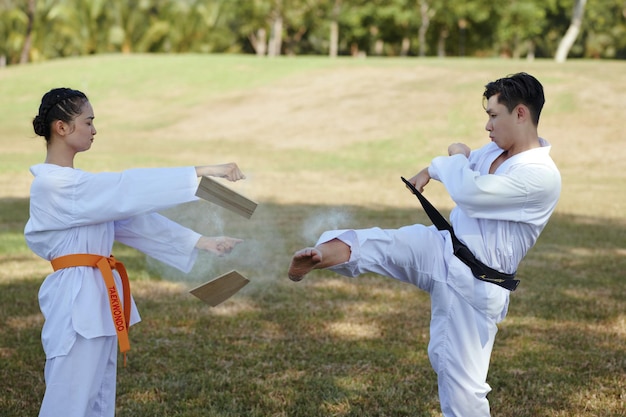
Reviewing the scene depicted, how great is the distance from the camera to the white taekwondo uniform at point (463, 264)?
10.9 feet

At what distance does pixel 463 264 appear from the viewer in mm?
3398

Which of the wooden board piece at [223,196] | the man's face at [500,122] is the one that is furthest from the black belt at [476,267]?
the wooden board piece at [223,196]

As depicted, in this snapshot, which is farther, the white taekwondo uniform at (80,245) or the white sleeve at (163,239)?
the white sleeve at (163,239)

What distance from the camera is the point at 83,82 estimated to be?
35.2m

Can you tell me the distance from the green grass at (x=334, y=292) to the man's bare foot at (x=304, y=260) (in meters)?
1.41

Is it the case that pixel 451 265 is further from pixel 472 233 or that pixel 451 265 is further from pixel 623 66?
pixel 623 66

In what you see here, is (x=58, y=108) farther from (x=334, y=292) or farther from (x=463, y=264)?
(x=334, y=292)

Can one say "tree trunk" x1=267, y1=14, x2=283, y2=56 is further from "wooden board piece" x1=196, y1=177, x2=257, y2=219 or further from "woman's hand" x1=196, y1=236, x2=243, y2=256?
"wooden board piece" x1=196, y1=177, x2=257, y2=219

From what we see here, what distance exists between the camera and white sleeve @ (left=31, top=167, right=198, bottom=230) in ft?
10.8

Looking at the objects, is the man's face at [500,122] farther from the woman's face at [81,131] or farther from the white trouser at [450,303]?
the woman's face at [81,131]

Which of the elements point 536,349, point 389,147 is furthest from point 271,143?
point 536,349

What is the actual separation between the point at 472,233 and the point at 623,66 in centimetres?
2942

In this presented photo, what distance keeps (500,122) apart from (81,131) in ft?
6.33

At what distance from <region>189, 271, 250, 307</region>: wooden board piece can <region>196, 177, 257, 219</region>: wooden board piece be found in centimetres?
35
